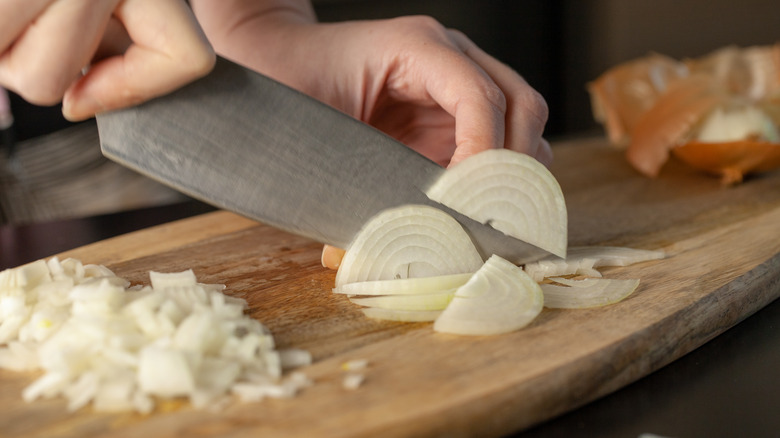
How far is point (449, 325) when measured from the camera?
890mm

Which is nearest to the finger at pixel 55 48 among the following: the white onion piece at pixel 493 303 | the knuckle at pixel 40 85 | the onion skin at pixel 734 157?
the knuckle at pixel 40 85

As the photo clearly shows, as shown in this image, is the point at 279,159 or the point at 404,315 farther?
the point at 279,159

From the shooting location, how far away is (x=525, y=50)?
3631 millimetres

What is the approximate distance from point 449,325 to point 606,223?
25.4 inches

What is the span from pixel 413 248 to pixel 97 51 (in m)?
0.51

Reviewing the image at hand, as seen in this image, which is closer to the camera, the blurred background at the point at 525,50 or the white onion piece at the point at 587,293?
the white onion piece at the point at 587,293

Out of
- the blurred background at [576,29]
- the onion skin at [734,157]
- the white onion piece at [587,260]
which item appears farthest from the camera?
the blurred background at [576,29]

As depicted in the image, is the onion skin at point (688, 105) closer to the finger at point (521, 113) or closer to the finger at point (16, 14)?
the finger at point (521, 113)

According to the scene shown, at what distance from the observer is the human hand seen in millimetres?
821

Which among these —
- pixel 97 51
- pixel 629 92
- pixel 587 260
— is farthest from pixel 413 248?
pixel 629 92

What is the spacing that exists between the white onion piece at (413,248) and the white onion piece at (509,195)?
0.13ft

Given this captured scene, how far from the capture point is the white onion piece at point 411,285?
38.5 inches

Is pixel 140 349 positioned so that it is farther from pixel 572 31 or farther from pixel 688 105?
pixel 572 31

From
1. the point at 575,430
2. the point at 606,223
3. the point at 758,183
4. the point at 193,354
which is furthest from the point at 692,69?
the point at 193,354
